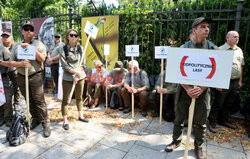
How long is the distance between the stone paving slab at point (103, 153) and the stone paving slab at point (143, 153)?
143mm

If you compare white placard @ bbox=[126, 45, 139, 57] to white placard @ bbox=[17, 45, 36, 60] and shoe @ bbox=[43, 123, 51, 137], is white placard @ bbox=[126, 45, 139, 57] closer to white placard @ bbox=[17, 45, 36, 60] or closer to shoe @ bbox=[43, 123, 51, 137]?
white placard @ bbox=[17, 45, 36, 60]

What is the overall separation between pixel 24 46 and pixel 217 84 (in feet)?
10.4

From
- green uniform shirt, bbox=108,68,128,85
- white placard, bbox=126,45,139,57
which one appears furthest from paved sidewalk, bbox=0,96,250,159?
white placard, bbox=126,45,139,57

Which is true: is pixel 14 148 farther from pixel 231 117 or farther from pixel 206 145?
pixel 231 117

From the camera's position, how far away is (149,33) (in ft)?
18.4

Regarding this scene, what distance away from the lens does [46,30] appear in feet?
21.3

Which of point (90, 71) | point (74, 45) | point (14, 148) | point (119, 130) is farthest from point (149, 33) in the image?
point (14, 148)

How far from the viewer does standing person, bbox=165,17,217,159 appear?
2467 millimetres

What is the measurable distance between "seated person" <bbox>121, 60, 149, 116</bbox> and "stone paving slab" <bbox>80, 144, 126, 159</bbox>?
1850 mm

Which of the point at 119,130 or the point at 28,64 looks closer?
the point at 28,64

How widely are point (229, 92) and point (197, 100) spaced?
5.41ft

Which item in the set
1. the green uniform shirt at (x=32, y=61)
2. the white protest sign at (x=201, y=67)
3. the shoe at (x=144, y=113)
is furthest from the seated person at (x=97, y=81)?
the white protest sign at (x=201, y=67)

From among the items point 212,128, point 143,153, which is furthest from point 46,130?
point 212,128

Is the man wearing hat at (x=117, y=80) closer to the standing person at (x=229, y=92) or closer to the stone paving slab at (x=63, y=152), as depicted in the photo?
the stone paving slab at (x=63, y=152)
